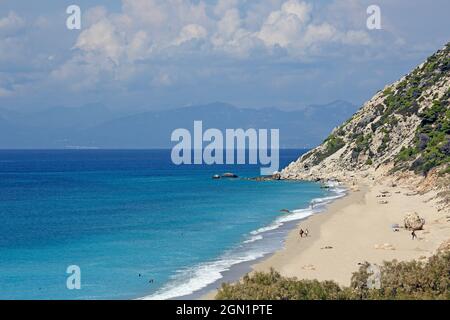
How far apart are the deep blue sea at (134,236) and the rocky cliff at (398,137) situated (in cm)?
1168

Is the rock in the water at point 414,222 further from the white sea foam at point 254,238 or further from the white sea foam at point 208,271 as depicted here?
the white sea foam at point 254,238

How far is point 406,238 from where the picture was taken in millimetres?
49000

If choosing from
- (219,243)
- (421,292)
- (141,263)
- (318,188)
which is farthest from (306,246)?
(318,188)

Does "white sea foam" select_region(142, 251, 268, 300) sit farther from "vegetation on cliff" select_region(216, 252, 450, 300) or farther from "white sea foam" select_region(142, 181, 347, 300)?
"vegetation on cliff" select_region(216, 252, 450, 300)

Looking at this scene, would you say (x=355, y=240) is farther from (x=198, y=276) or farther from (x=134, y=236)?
(x=134, y=236)

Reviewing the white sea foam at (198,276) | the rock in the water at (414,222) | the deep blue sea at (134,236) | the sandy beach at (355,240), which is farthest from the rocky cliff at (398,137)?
the white sea foam at (198,276)

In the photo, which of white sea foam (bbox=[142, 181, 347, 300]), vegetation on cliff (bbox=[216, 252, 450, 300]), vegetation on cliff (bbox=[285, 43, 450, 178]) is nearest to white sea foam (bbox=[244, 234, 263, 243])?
white sea foam (bbox=[142, 181, 347, 300])

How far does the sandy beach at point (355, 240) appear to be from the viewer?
3988cm

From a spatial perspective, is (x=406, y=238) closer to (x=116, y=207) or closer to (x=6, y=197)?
(x=116, y=207)

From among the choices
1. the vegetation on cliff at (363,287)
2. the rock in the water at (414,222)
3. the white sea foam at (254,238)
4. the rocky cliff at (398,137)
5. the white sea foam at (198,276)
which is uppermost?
the rocky cliff at (398,137)

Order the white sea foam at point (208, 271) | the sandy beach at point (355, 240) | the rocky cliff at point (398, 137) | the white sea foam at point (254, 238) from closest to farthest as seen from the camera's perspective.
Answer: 1. the white sea foam at point (208, 271)
2. the sandy beach at point (355, 240)
3. the white sea foam at point (254, 238)
4. the rocky cliff at point (398, 137)

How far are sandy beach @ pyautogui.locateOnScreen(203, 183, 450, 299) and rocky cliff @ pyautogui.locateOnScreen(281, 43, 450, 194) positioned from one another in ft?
45.2

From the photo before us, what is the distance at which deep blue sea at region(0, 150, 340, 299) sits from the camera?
3800cm
